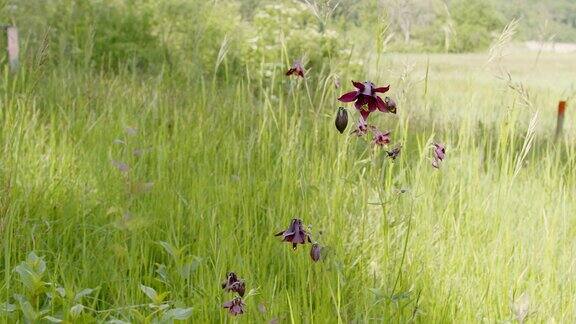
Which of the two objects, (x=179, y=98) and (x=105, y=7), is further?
(x=105, y=7)

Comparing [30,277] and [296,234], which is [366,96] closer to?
[296,234]

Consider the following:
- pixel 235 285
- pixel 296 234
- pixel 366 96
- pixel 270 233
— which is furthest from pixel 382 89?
pixel 270 233

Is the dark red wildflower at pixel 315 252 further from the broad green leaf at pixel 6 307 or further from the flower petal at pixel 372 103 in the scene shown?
the broad green leaf at pixel 6 307

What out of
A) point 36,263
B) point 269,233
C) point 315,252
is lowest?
point 269,233

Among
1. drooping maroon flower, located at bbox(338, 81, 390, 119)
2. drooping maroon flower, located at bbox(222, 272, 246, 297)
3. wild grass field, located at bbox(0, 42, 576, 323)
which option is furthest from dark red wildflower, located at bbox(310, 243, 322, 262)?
drooping maroon flower, located at bbox(338, 81, 390, 119)

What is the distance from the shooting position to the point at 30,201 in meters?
2.33

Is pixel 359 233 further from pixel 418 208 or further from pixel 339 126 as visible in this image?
pixel 339 126

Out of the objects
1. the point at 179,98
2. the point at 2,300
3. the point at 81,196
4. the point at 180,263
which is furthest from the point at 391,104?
the point at 179,98

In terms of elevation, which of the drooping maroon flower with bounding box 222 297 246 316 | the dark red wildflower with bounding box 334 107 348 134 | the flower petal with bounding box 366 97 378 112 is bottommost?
the drooping maroon flower with bounding box 222 297 246 316

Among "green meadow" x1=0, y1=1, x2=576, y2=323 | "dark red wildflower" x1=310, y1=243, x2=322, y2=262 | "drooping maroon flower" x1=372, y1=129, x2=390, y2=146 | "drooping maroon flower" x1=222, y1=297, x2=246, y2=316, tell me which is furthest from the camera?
"green meadow" x1=0, y1=1, x2=576, y2=323

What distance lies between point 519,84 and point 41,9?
790 centimetres

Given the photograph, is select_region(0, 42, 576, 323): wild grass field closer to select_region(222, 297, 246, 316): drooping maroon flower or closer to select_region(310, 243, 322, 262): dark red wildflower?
select_region(310, 243, 322, 262): dark red wildflower

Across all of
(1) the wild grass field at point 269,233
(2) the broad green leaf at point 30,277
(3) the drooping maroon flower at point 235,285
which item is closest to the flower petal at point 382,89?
(1) the wild grass field at point 269,233

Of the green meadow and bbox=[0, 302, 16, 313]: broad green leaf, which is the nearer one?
bbox=[0, 302, 16, 313]: broad green leaf
